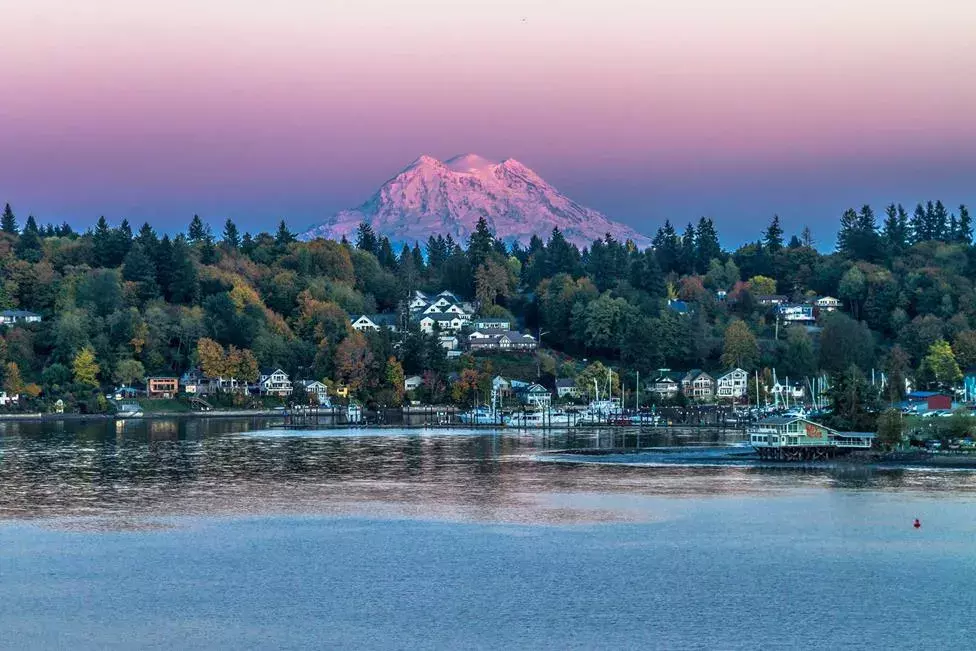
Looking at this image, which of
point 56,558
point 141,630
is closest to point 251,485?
point 56,558

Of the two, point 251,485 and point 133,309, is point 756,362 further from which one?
point 251,485

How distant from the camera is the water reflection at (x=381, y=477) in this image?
48.8 metres

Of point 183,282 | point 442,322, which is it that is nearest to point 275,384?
point 183,282

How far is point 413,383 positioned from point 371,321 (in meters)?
19.4

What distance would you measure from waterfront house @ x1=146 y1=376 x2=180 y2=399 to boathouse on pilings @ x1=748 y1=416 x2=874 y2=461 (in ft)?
244

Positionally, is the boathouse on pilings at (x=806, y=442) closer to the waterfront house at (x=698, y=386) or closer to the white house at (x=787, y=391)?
the white house at (x=787, y=391)

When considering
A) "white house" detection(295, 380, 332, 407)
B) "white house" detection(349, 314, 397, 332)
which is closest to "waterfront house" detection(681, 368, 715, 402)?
"white house" detection(349, 314, 397, 332)

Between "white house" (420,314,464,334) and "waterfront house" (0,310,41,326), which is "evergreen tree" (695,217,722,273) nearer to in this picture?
"white house" (420,314,464,334)

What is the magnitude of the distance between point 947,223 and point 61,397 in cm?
12292

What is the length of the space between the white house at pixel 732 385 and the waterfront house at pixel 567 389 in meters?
14.5

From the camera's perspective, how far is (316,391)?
12762 cm

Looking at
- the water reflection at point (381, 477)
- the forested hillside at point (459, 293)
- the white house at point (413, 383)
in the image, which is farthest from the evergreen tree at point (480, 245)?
the water reflection at point (381, 477)

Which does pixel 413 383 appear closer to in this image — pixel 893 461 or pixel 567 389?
pixel 567 389

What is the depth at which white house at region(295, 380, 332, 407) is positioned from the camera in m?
127
